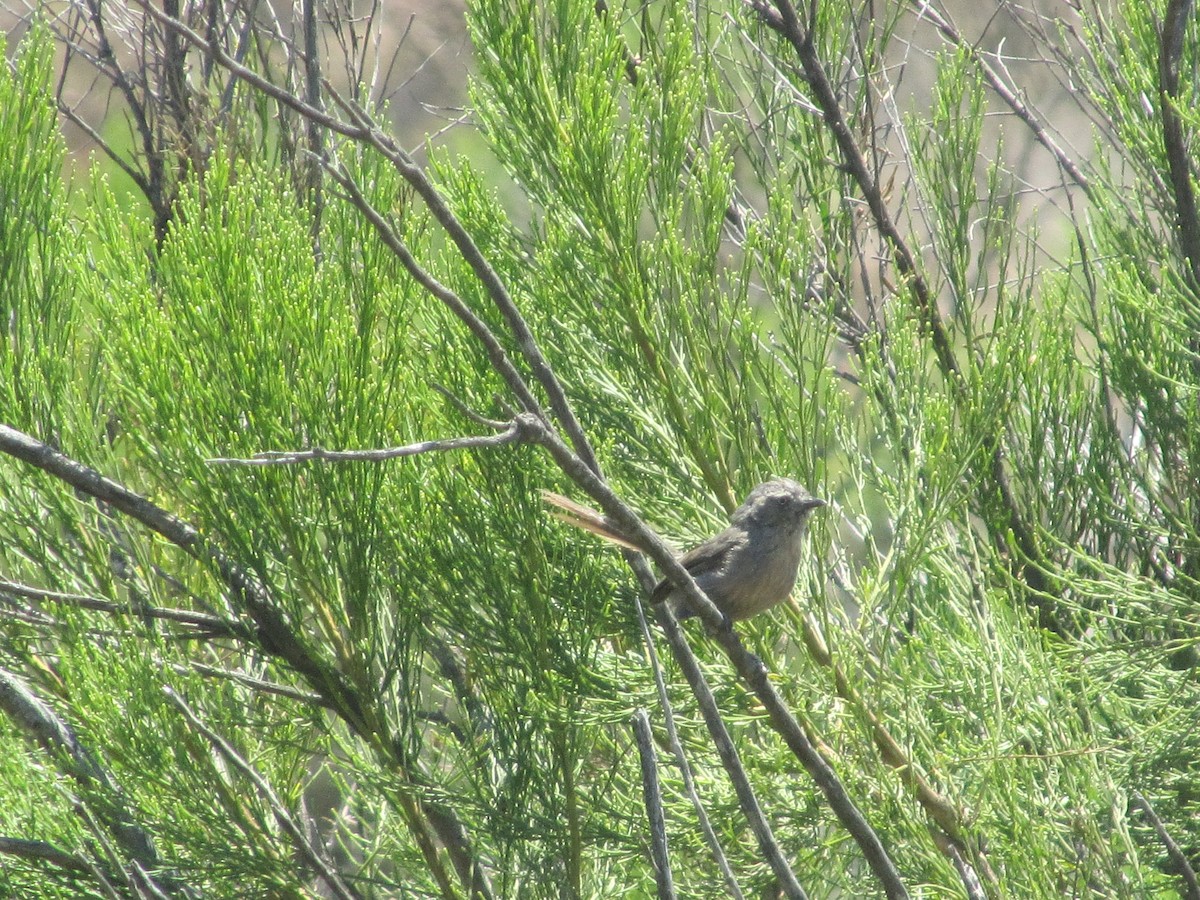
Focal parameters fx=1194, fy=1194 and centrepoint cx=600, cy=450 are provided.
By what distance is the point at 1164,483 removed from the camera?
10.3 ft

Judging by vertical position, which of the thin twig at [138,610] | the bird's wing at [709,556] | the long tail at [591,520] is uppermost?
the long tail at [591,520]

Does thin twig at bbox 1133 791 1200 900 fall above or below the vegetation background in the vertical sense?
below

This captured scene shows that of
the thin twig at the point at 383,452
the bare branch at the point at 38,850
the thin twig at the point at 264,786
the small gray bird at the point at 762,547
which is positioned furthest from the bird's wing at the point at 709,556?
the bare branch at the point at 38,850

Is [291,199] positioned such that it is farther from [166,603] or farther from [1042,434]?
[1042,434]

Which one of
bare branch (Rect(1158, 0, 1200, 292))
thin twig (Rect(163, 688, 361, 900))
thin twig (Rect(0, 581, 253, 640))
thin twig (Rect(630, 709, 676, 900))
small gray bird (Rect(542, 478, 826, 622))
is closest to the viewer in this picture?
thin twig (Rect(630, 709, 676, 900))

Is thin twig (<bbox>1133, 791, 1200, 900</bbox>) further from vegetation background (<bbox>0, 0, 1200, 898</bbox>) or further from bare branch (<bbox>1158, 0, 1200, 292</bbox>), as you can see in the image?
bare branch (<bbox>1158, 0, 1200, 292</bbox>)

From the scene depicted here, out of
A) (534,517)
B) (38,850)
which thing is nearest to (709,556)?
(534,517)

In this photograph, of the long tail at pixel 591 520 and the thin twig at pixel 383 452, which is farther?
the long tail at pixel 591 520

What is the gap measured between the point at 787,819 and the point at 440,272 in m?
1.50

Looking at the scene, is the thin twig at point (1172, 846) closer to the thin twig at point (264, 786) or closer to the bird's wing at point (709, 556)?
the bird's wing at point (709, 556)

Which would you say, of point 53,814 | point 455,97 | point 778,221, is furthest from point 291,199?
point 455,97

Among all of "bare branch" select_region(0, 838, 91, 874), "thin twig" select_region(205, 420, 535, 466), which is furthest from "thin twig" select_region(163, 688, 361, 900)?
"thin twig" select_region(205, 420, 535, 466)

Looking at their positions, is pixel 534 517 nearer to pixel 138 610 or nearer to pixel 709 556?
pixel 709 556

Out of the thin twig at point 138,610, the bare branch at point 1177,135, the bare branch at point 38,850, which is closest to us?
the bare branch at point 38,850
